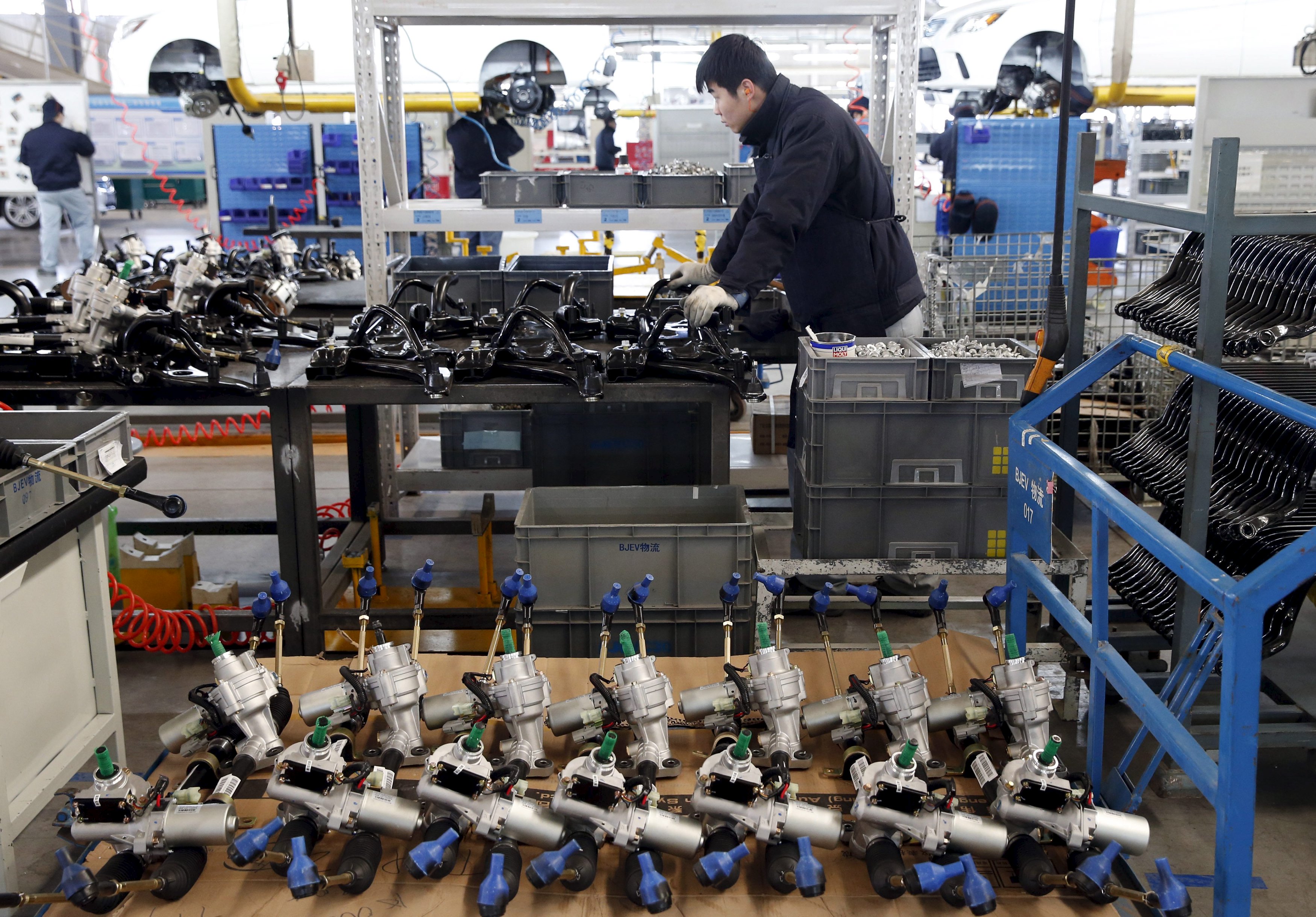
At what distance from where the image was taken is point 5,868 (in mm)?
1943

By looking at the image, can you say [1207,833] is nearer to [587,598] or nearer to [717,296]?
[587,598]

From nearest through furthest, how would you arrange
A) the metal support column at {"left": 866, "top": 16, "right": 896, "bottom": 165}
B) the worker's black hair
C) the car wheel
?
the worker's black hair < the metal support column at {"left": 866, "top": 16, "right": 896, "bottom": 165} < the car wheel

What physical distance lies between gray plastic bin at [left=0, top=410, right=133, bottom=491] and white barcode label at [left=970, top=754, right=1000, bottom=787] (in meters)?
1.81

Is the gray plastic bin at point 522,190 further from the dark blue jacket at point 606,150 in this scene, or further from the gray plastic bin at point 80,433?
the dark blue jacket at point 606,150

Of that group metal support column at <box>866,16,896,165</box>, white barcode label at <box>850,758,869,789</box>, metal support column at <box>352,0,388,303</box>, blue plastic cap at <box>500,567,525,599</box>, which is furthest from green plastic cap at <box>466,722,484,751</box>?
metal support column at <box>866,16,896,165</box>

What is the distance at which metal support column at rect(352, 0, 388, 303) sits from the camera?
3.94 m

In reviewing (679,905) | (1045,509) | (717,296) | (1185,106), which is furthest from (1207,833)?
(1185,106)

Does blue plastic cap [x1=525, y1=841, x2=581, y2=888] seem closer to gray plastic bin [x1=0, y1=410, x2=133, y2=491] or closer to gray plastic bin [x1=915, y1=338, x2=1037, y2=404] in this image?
gray plastic bin [x1=0, y1=410, x2=133, y2=491]

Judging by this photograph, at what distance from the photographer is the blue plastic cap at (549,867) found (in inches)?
64.3

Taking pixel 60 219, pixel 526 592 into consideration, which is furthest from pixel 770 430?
pixel 60 219

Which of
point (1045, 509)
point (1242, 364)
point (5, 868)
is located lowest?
point (5, 868)

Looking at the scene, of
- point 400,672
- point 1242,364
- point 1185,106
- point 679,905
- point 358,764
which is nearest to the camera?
point 679,905

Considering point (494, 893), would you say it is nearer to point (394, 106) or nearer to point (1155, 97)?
point (394, 106)

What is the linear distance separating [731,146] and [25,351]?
12.4 metres
